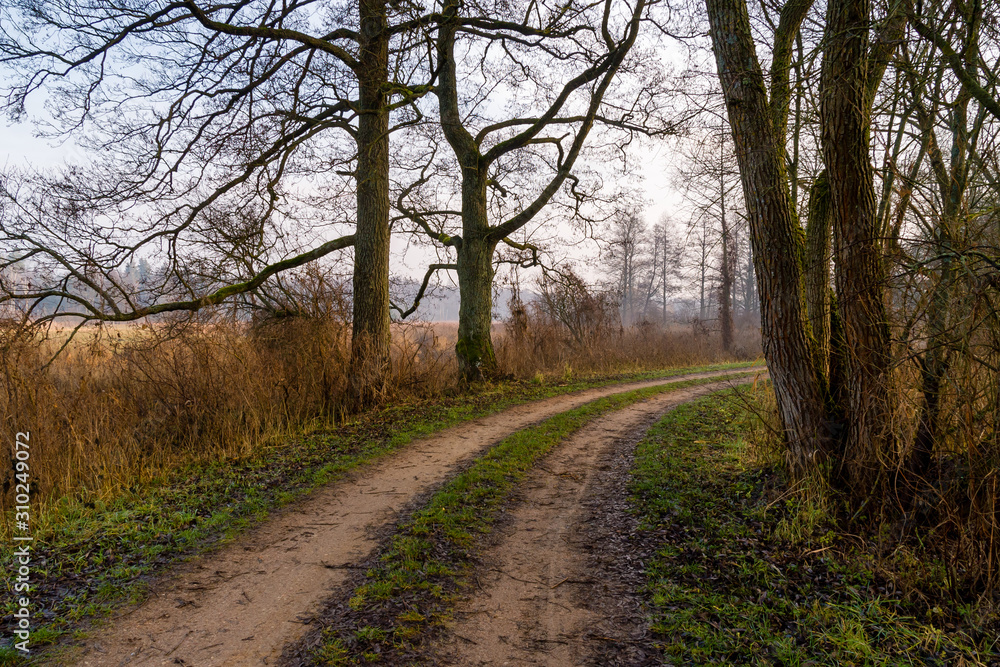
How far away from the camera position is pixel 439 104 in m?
13.4

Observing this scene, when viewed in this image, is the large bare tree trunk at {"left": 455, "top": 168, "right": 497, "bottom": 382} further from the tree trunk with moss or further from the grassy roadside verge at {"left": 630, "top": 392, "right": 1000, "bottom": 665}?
the grassy roadside verge at {"left": 630, "top": 392, "right": 1000, "bottom": 665}

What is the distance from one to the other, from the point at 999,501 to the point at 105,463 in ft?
30.3

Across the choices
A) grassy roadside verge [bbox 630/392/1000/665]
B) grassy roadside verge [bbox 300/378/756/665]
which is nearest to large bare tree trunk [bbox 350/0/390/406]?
grassy roadside verge [bbox 300/378/756/665]

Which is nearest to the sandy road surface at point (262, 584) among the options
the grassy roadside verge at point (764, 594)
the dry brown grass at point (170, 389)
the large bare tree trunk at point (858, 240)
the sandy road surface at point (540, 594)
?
the sandy road surface at point (540, 594)

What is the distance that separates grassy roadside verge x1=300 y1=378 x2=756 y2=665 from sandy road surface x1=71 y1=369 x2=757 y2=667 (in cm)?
31

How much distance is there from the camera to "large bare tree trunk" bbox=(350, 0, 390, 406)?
10398 mm

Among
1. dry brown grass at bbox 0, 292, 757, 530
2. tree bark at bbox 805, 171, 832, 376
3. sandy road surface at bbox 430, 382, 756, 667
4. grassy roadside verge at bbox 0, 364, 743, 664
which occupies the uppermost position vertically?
tree bark at bbox 805, 171, 832, 376

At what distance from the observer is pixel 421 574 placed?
13.6 feet

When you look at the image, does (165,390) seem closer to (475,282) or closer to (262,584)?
(262,584)

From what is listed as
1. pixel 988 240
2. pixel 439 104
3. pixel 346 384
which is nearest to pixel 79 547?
pixel 346 384

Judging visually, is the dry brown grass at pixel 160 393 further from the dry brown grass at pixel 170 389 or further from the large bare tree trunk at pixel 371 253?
the large bare tree trunk at pixel 371 253

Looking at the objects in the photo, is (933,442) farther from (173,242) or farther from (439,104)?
(439,104)

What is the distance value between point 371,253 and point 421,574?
8365mm

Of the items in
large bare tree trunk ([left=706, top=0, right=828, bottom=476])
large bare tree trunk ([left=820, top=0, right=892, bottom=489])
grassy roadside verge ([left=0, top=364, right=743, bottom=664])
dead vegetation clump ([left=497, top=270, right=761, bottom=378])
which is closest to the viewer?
grassy roadside verge ([left=0, top=364, right=743, bottom=664])
